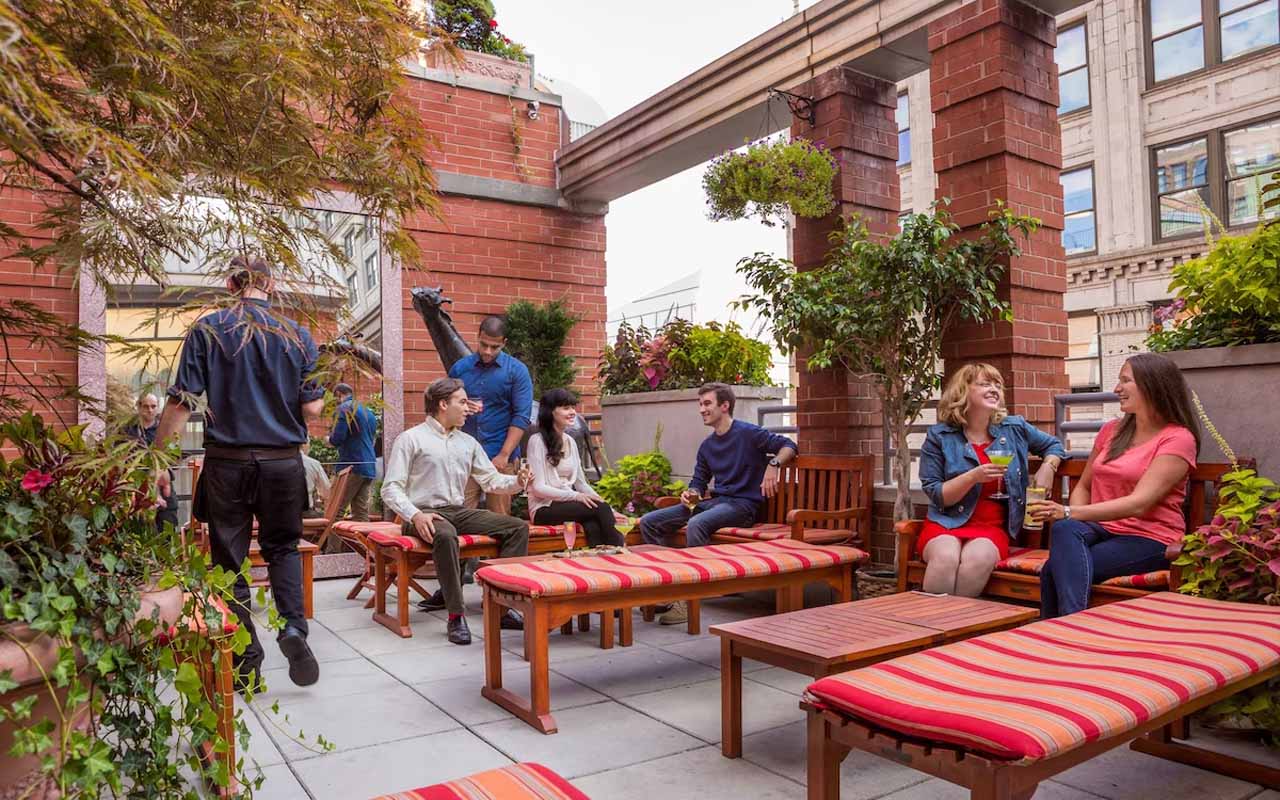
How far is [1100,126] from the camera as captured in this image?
1627cm

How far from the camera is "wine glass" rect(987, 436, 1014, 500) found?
4.04 meters

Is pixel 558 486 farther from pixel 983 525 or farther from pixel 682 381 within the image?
pixel 983 525

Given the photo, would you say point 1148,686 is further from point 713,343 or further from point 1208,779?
point 713,343

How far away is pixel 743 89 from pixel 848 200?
154cm

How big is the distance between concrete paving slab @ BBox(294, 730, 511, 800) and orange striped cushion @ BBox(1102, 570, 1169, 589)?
2.69 metres

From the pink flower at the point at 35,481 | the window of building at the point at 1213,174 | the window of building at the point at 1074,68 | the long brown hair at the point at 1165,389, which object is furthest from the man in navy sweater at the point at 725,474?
the window of building at the point at 1074,68

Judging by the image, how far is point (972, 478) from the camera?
4.25 metres

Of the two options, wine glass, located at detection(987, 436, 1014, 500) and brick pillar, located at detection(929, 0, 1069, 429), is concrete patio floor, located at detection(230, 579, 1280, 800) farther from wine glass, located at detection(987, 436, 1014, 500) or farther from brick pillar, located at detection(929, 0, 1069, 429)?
brick pillar, located at detection(929, 0, 1069, 429)

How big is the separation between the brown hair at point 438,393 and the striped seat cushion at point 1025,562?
3.32 m

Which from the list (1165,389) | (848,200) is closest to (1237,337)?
(1165,389)

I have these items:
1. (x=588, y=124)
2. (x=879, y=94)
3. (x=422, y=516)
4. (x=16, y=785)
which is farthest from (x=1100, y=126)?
(x=16, y=785)

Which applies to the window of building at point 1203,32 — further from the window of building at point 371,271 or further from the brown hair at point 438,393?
the brown hair at point 438,393

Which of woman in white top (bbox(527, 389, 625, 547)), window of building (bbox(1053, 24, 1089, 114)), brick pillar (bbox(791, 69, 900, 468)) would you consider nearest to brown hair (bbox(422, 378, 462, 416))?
woman in white top (bbox(527, 389, 625, 547))

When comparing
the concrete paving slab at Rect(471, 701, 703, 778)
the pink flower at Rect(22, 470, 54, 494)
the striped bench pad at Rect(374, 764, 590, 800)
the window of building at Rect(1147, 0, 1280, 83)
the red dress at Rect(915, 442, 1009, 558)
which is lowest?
the concrete paving slab at Rect(471, 701, 703, 778)
